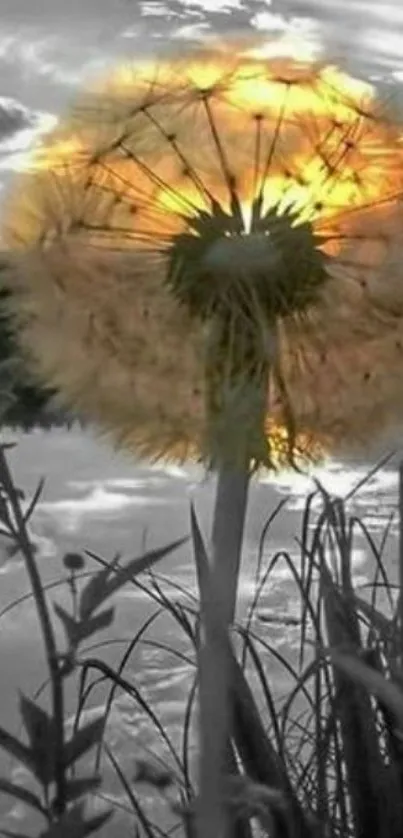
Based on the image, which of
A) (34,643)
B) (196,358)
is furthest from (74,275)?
(34,643)

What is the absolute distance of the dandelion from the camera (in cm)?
50

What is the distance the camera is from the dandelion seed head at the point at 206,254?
19.8 inches

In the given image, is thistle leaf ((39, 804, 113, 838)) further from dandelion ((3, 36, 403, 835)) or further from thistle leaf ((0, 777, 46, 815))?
dandelion ((3, 36, 403, 835))

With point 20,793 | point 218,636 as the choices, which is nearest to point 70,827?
point 20,793

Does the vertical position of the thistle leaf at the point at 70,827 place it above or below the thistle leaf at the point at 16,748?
below

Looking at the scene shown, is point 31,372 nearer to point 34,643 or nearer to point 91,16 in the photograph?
point 34,643

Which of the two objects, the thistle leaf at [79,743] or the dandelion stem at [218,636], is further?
the thistle leaf at [79,743]

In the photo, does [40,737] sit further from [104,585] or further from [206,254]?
[206,254]

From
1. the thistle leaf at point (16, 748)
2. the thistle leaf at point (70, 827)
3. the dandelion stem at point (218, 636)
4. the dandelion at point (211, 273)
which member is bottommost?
the thistle leaf at point (70, 827)

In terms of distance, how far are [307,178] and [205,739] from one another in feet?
0.48

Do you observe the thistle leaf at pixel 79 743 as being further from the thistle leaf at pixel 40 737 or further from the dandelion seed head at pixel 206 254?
the dandelion seed head at pixel 206 254

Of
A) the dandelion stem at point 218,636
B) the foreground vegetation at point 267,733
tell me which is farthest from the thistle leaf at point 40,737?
the dandelion stem at point 218,636

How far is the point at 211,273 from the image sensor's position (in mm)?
486

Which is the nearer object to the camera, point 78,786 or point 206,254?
point 206,254
